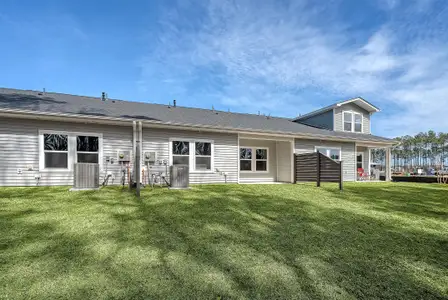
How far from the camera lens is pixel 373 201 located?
22.4ft

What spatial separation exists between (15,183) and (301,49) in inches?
598

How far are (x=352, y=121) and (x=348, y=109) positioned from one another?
34.0 inches

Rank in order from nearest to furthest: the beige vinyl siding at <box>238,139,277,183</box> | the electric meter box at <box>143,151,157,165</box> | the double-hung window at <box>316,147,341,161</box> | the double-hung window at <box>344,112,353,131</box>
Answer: the electric meter box at <box>143,151,157,165</box>
the beige vinyl siding at <box>238,139,277,183</box>
the double-hung window at <box>316,147,341,161</box>
the double-hung window at <box>344,112,353,131</box>

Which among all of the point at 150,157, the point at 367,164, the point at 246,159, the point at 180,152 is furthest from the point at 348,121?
the point at 150,157

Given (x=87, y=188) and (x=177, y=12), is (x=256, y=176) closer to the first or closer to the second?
(x=87, y=188)

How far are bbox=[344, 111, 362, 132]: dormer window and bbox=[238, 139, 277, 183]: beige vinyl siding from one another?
18.7 feet

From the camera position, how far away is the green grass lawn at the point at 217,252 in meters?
2.26

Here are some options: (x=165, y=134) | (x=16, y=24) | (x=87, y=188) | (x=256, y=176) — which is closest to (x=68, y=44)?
(x=16, y=24)

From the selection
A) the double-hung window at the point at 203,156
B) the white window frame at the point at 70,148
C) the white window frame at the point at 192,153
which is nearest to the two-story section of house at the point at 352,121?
the white window frame at the point at 192,153

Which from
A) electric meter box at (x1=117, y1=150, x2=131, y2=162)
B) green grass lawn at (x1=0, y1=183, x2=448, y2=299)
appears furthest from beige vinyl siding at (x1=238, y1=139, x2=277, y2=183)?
green grass lawn at (x1=0, y1=183, x2=448, y2=299)

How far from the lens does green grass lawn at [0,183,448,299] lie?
226cm

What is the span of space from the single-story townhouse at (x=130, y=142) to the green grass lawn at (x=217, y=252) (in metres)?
3.89

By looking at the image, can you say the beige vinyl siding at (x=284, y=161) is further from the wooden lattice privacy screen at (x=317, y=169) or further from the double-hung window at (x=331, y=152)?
the double-hung window at (x=331, y=152)

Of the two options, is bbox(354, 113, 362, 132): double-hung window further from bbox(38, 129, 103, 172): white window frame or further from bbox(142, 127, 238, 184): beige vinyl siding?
bbox(38, 129, 103, 172): white window frame
